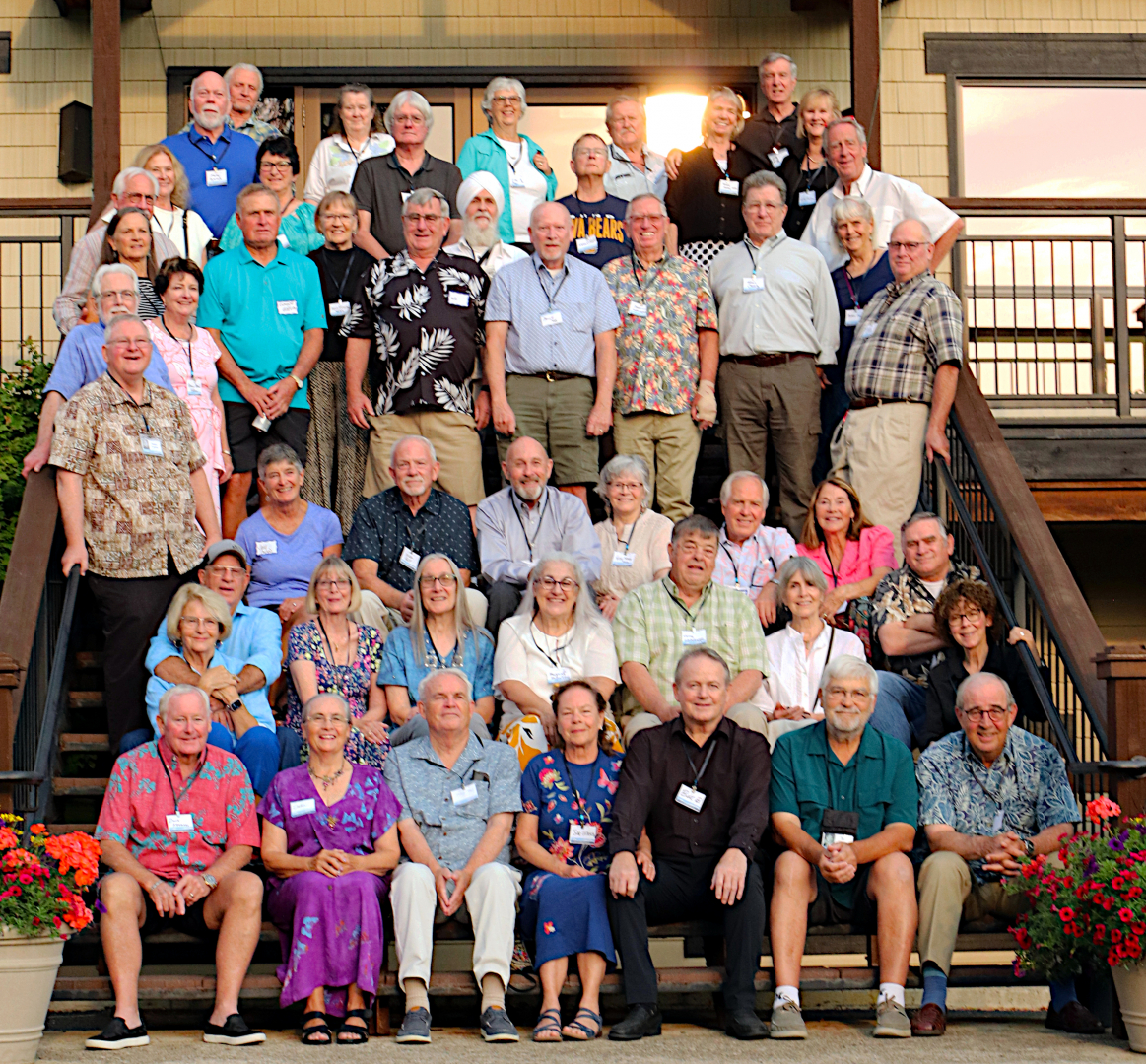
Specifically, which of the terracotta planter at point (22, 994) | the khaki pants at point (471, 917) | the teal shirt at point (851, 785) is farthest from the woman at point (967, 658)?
the terracotta planter at point (22, 994)

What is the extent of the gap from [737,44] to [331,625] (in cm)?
596

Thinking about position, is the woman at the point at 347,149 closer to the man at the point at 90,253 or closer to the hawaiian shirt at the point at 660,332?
the man at the point at 90,253

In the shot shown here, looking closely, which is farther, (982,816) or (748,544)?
(748,544)

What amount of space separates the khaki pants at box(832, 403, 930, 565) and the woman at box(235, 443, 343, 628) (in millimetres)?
2193

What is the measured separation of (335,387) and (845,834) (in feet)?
11.3

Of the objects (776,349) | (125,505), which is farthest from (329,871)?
(776,349)

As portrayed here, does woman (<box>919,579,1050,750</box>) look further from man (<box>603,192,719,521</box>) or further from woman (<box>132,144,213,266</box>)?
woman (<box>132,144,213,266</box>)

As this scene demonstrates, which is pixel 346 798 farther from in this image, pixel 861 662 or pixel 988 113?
pixel 988 113

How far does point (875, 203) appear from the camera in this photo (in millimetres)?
8070

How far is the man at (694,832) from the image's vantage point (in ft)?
17.2

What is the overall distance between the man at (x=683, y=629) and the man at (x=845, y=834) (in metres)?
0.56

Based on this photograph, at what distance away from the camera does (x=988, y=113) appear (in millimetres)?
10898

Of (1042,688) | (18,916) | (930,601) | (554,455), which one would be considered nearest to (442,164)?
(554,455)

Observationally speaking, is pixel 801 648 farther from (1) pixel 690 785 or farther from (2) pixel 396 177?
(2) pixel 396 177
